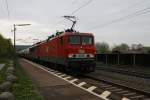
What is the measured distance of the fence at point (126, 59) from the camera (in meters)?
30.3

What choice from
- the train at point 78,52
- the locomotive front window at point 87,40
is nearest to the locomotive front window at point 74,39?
the train at point 78,52

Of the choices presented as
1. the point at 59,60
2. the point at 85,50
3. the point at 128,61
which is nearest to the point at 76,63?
the point at 85,50

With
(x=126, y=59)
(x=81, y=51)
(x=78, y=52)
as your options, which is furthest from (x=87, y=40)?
(x=126, y=59)

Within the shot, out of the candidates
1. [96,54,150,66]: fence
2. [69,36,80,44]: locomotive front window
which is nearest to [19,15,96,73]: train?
[69,36,80,44]: locomotive front window

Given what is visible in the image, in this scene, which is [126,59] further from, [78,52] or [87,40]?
[78,52]

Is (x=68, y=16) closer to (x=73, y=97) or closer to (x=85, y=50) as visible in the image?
(x=85, y=50)

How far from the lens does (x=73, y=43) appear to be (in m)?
21.0

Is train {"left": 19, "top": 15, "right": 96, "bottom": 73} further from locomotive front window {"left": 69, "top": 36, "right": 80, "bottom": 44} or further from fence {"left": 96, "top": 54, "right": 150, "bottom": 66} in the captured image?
fence {"left": 96, "top": 54, "right": 150, "bottom": 66}

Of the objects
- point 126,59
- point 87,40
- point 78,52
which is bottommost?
point 126,59

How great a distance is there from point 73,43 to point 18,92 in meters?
9.22

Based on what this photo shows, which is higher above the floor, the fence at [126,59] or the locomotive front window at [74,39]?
the locomotive front window at [74,39]

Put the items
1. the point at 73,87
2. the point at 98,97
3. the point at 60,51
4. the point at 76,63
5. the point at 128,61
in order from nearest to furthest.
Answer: the point at 98,97
the point at 73,87
the point at 76,63
the point at 60,51
the point at 128,61

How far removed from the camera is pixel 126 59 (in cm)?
3403

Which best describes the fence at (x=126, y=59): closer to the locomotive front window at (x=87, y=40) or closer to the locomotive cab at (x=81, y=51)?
the locomotive front window at (x=87, y=40)
